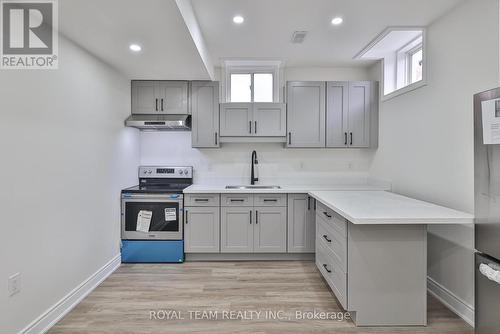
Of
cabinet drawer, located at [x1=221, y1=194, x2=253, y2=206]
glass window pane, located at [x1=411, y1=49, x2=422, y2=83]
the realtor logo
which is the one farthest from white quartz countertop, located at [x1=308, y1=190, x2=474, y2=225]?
the realtor logo

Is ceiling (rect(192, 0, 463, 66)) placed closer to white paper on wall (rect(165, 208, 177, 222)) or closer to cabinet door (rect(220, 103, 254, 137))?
cabinet door (rect(220, 103, 254, 137))

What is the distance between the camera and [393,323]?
2.04 m

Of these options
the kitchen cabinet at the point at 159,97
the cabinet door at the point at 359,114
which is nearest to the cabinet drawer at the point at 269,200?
the cabinet door at the point at 359,114

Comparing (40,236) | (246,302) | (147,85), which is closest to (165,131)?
(147,85)

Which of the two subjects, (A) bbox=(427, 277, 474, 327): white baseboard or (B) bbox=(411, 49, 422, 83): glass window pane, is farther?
(B) bbox=(411, 49, 422, 83): glass window pane

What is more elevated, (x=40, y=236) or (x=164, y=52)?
(x=164, y=52)

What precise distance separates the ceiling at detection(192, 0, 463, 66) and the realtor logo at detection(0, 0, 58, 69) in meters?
1.11

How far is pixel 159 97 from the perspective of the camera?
3.55 m

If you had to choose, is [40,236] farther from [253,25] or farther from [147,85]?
[253,25]

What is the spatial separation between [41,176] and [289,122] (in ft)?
8.93

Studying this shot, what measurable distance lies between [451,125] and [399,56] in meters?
1.40

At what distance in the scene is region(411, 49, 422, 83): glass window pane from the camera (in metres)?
3.03

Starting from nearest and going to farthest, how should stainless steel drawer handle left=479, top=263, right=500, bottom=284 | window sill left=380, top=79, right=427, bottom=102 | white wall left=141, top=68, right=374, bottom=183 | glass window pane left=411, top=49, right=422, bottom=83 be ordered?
stainless steel drawer handle left=479, top=263, right=500, bottom=284, window sill left=380, top=79, right=427, bottom=102, glass window pane left=411, top=49, right=422, bottom=83, white wall left=141, top=68, right=374, bottom=183

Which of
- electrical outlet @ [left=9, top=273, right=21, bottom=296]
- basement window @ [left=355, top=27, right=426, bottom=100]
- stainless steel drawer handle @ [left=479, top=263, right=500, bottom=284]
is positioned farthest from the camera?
basement window @ [left=355, top=27, right=426, bottom=100]
